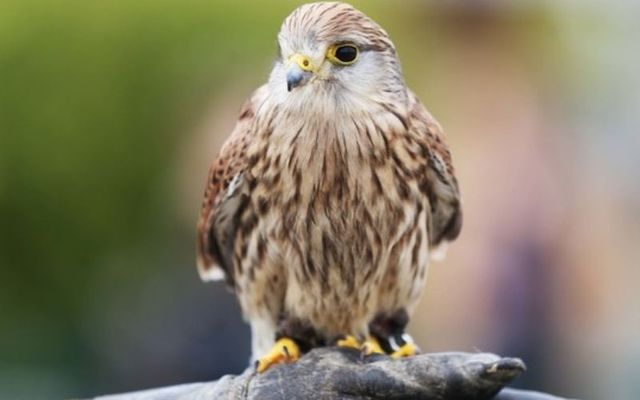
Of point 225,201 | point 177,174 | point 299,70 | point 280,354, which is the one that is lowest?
point 280,354

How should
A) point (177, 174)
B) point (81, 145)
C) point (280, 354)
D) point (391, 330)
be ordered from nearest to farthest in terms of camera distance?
point (280, 354) → point (391, 330) → point (177, 174) → point (81, 145)

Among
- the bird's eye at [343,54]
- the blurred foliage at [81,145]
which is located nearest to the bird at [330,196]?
the bird's eye at [343,54]

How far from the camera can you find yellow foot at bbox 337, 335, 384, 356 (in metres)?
3.79

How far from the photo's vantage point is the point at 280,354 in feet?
12.6

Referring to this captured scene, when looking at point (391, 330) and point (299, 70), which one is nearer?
point (299, 70)

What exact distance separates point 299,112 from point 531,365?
2.16 m

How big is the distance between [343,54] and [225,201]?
1.97ft

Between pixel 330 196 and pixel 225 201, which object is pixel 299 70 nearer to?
pixel 330 196

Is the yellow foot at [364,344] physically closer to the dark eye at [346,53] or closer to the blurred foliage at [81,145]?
the dark eye at [346,53]

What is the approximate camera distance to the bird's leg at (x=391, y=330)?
4020 mm

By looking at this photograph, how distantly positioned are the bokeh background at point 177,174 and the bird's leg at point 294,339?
1.67 m

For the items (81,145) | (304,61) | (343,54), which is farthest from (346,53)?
(81,145)

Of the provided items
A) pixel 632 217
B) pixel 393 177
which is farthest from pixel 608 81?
pixel 393 177

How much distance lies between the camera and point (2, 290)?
7.11m
